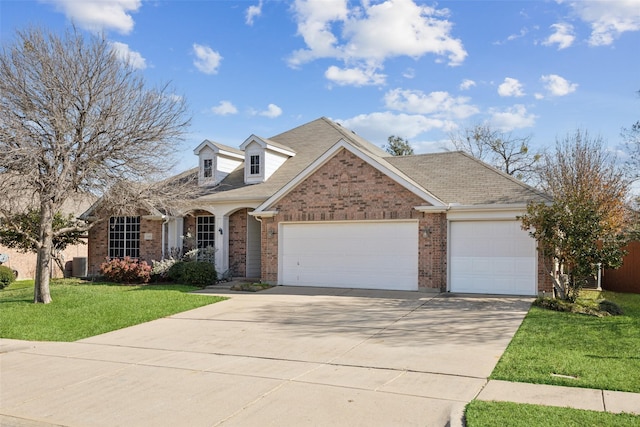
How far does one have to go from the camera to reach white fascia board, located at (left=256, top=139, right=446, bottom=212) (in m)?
16.8

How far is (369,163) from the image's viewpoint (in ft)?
57.7

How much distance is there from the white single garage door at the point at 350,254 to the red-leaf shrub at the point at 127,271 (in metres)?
5.32

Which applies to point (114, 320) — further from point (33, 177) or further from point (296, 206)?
point (296, 206)

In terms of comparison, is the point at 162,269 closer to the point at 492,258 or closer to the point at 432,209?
the point at 432,209

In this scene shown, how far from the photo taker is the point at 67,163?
48.3 feet

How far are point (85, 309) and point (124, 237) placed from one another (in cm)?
950

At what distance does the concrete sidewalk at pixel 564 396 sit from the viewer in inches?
250

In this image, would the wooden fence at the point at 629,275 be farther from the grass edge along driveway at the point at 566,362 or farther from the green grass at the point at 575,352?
the green grass at the point at 575,352

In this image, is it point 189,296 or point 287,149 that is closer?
point 189,296

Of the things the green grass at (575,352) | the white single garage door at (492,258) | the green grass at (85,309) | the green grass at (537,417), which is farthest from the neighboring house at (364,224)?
the green grass at (537,417)

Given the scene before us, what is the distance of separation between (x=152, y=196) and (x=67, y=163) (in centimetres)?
257

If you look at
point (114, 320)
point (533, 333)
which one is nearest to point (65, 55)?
point (114, 320)

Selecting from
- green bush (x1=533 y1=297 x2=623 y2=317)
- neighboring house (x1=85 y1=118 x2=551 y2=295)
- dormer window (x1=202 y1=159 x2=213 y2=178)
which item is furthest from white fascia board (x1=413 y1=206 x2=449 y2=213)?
dormer window (x1=202 y1=159 x2=213 y2=178)

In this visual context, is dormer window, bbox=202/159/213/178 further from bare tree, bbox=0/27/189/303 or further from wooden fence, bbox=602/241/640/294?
wooden fence, bbox=602/241/640/294
